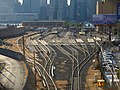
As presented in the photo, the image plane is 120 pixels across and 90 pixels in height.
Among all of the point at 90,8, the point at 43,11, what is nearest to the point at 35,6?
the point at 43,11

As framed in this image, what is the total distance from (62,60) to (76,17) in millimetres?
→ 124296

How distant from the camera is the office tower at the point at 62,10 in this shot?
490 feet

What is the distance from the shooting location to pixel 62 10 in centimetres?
15088

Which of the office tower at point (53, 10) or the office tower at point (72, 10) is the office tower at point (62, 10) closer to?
the office tower at point (53, 10)

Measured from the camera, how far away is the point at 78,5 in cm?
15112

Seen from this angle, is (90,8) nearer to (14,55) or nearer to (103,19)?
(103,19)

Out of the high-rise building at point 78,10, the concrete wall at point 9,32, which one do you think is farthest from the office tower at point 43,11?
the concrete wall at point 9,32

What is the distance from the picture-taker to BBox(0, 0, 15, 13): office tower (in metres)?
164

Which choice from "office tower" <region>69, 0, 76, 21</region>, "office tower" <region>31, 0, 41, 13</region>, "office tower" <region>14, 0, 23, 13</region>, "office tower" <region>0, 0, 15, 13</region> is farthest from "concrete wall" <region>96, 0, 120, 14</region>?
"office tower" <region>14, 0, 23, 13</region>

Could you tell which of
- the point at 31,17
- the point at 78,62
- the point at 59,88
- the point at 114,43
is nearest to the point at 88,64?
the point at 78,62

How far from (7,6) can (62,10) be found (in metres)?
31.7

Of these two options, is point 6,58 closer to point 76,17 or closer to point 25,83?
point 25,83

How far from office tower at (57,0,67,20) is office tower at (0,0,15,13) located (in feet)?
84.3

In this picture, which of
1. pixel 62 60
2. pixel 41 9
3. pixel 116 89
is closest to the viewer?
pixel 116 89
